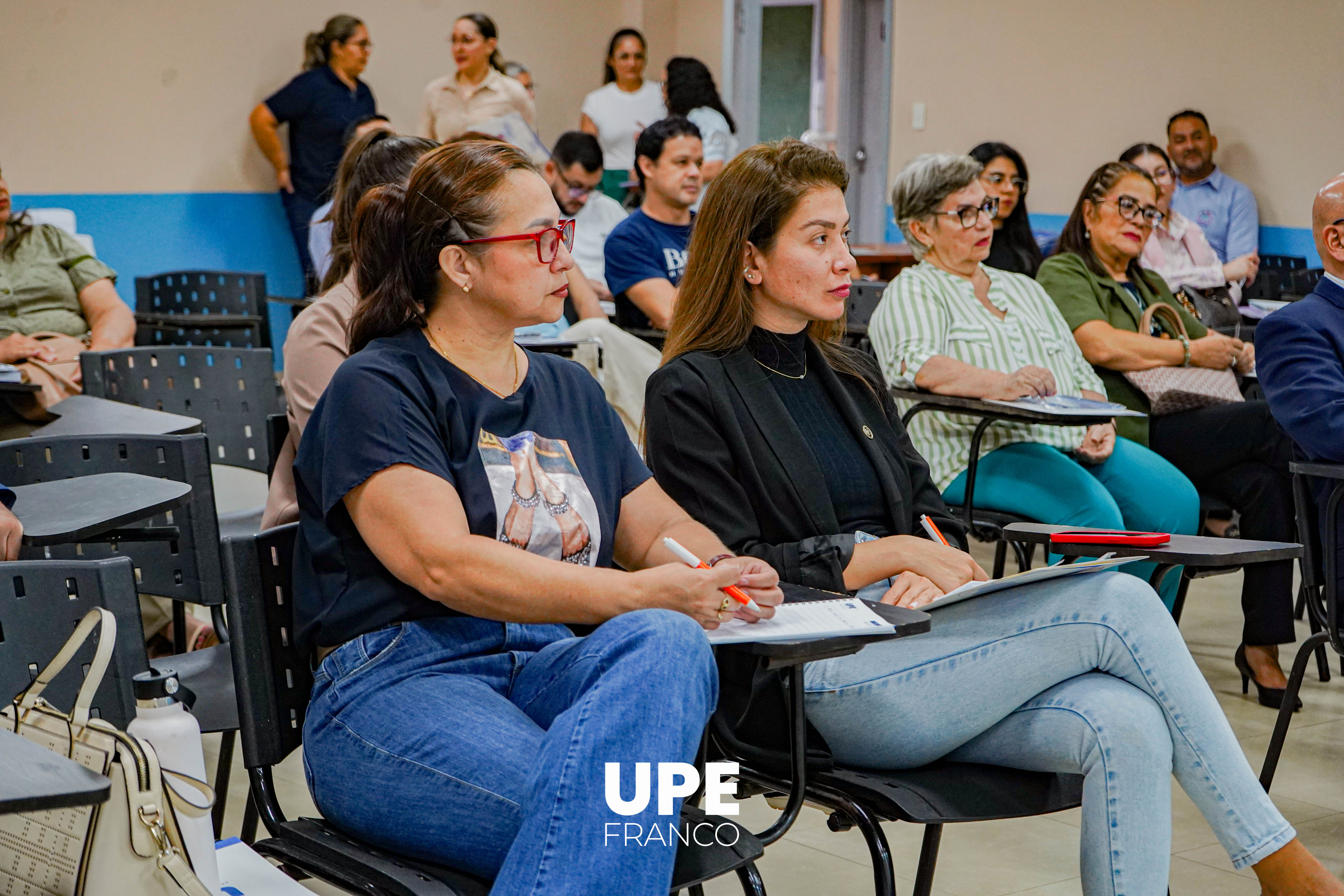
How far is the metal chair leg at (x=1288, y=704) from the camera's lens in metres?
2.44

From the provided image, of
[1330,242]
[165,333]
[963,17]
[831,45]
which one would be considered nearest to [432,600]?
[1330,242]

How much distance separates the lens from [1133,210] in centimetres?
353

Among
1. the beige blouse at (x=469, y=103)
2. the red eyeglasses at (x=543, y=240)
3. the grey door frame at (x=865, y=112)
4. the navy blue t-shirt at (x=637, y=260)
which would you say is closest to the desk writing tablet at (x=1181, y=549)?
the red eyeglasses at (x=543, y=240)

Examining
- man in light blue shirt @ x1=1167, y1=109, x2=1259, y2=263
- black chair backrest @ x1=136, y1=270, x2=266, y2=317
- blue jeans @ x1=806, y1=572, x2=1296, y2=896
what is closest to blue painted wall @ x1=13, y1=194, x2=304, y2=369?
black chair backrest @ x1=136, y1=270, x2=266, y2=317

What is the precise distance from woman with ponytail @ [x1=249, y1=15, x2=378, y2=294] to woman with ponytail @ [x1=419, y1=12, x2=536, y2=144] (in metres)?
0.65

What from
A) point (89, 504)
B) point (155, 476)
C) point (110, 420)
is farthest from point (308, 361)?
point (110, 420)

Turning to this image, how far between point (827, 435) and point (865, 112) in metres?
7.96

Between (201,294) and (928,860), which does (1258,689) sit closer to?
(928,860)

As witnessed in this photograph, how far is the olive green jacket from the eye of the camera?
11.3ft

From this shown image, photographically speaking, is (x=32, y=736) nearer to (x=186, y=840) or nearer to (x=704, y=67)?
(x=186, y=840)

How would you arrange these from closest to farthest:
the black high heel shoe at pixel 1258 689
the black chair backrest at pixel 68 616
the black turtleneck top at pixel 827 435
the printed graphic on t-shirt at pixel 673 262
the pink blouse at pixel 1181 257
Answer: the black chair backrest at pixel 68 616
the black turtleneck top at pixel 827 435
the black high heel shoe at pixel 1258 689
the printed graphic on t-shirt at pixel 673 262
the pink blouse at pixel 1181 257

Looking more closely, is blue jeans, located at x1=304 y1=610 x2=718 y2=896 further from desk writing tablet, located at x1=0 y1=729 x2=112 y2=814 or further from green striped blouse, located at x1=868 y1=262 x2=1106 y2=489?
green striped blouse, located at x1=868 y1=262 x2=1106 y2=489

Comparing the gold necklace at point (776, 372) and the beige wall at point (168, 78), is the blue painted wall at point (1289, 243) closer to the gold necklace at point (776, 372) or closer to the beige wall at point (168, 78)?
the beige wall at point (168, 78)

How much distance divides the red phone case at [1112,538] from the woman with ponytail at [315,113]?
20.6 ft
